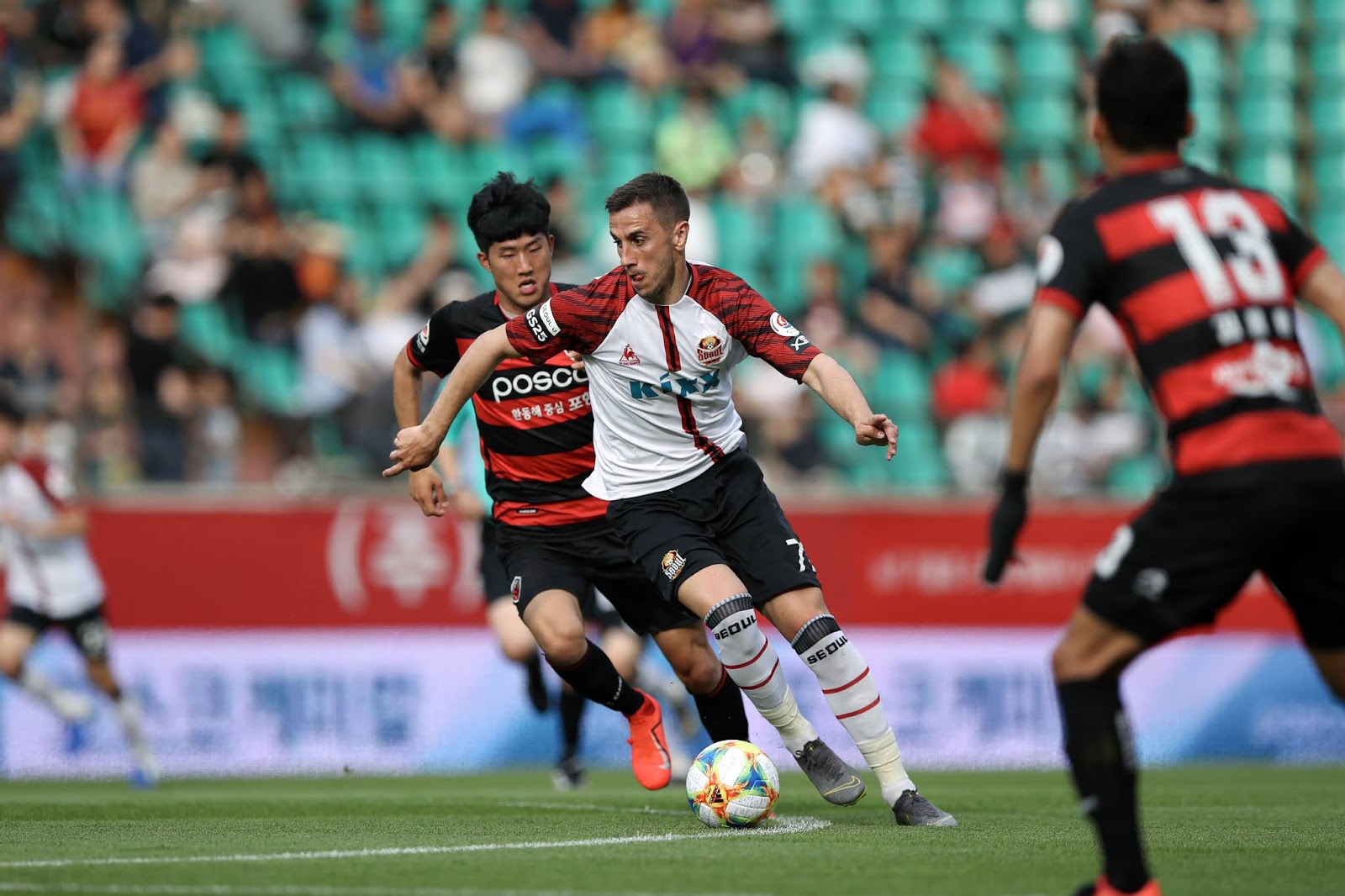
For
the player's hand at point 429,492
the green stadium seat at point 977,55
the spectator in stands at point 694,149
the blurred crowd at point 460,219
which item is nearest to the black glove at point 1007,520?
the player's hand at point 429,492

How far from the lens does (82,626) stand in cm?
1278

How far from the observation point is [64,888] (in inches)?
208

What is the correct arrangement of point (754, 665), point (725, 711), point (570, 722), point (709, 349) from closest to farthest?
point (709, 349)
point (754, 665)
point (725, 711)
point (570, 722)

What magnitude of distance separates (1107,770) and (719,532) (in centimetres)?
278

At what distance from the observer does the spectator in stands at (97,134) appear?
15.4 meters

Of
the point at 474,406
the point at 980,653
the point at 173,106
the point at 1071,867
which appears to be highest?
the point at 173,106

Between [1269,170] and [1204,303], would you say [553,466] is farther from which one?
[1269,170]

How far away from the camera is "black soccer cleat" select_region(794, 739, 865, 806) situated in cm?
730

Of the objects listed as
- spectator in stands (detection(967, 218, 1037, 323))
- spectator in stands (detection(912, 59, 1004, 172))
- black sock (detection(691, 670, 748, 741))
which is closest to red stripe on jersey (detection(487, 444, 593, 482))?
black sock (detection(691, 670, 748, 741))

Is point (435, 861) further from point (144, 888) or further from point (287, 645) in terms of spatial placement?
point (287, 645)

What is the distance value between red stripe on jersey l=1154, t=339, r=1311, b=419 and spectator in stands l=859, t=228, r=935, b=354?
441 inches

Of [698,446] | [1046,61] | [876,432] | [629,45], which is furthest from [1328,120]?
[876,432]

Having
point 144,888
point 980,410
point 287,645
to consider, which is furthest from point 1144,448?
point 144,888

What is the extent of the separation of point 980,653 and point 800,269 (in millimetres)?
4267
